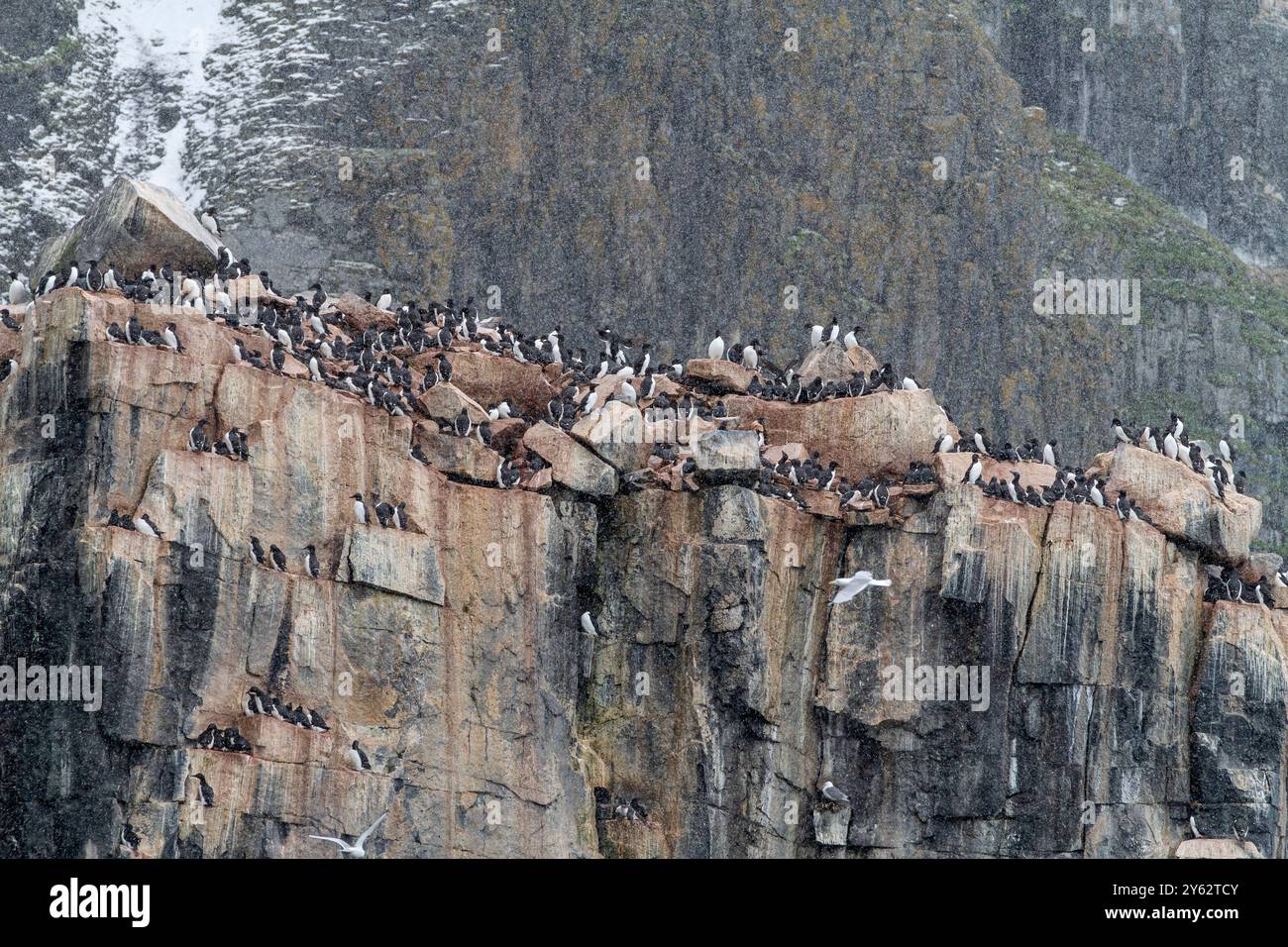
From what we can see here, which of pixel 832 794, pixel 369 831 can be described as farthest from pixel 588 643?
pixel 369 831

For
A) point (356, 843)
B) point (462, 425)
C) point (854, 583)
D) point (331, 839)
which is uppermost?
point (462, 425)

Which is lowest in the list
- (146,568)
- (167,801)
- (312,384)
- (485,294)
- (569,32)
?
(167,801)

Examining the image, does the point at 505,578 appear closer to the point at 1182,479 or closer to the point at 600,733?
the point at 600,733

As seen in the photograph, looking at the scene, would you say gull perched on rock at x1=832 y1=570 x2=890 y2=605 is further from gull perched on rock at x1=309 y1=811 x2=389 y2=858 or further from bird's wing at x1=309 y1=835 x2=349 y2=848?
bird's wing at x1=309 y1=835 x2=349 y2=848

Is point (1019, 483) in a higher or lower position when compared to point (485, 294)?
lower

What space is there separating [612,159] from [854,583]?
4599cm

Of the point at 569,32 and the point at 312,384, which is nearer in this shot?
the point at 312,384

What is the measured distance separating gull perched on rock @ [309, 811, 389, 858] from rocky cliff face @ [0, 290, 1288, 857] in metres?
0.31

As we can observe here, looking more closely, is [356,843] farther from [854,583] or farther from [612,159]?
[612,159]

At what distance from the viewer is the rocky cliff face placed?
5047 centimetres

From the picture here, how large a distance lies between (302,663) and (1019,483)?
57.0 ft

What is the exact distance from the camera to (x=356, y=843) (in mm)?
51312

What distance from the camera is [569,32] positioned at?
98.4m

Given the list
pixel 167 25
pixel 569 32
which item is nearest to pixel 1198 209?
pixel 569 32
